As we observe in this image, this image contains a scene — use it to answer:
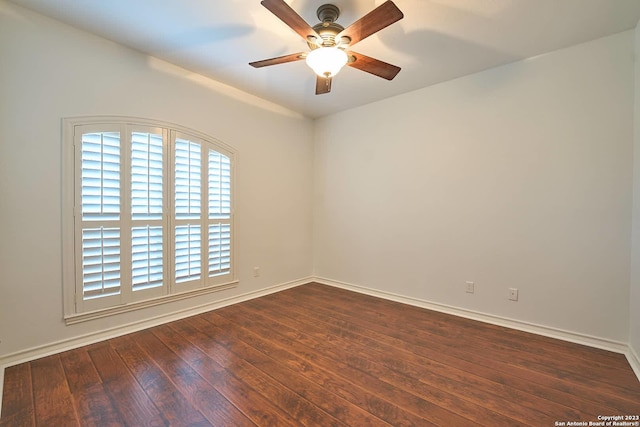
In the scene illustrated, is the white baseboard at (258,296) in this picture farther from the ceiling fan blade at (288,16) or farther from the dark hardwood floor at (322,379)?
the ceiling fan blade at (288,16)

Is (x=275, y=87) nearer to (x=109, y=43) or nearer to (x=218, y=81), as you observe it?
(x=218, y=81)

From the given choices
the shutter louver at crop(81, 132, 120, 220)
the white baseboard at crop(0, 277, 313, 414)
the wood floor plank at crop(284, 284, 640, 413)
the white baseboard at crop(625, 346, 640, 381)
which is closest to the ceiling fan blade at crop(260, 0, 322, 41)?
the shutter louver at crop(81, 132, 120, 220)

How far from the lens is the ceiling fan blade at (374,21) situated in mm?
1565

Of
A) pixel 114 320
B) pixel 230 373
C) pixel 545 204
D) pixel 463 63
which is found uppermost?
pixel 463 63

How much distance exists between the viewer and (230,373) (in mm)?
2051

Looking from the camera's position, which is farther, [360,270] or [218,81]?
[360,270]

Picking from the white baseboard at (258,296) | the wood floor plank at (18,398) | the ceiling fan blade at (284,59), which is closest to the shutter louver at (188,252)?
the white baseboard at (258,296)

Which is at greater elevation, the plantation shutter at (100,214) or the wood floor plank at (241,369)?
the plantation shutter at (100,214)

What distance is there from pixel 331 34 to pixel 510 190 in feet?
7.46

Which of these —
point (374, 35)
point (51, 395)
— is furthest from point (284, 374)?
point (374, 35)

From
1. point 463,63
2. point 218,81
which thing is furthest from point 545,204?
point 218,81

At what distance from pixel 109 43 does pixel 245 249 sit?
2.48 metres

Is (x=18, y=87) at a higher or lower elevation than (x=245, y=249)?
higher

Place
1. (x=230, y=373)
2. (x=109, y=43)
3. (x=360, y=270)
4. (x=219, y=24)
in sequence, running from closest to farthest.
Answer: (x=230, y=373)
(x=219, y=24)
(x=109, y=43)
(x=360, y=270)
